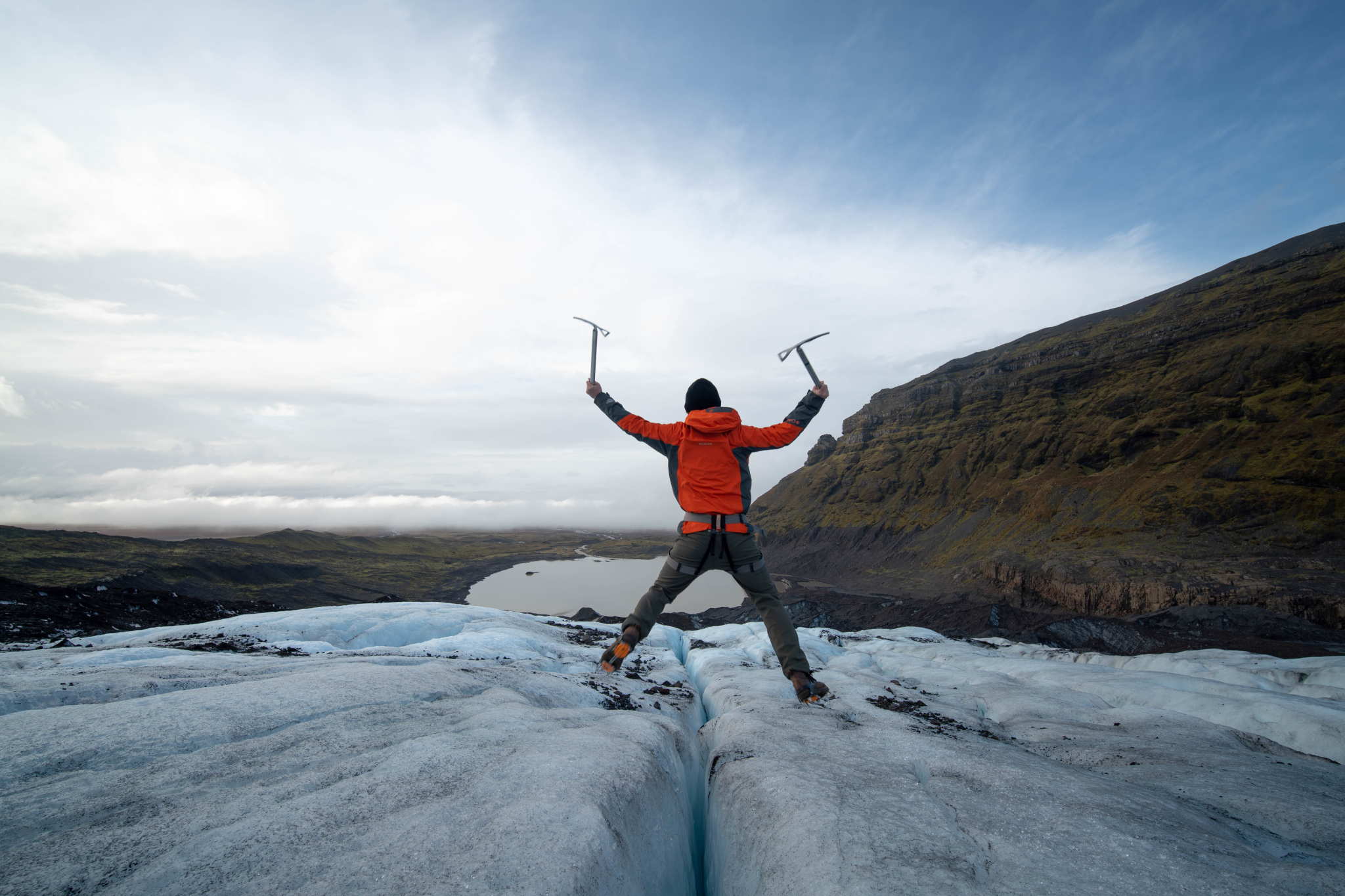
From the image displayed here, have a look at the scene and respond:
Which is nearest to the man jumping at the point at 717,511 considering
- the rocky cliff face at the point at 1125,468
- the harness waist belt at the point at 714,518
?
the harness waist belt at the point at 714,518

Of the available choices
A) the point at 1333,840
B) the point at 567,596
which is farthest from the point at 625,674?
the point at 567,596

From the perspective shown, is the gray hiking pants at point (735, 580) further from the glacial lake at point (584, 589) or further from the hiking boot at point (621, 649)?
the glacial lake at point (584, 589)

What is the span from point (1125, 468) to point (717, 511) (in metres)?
72.8

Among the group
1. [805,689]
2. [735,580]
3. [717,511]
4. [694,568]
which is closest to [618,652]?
[694,568]

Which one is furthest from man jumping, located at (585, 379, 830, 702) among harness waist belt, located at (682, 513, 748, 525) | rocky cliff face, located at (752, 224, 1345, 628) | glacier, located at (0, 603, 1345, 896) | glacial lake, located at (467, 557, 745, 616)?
rocky cliff face, located at (752, 224, 1345, 628)

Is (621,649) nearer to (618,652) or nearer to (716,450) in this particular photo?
(618,652)

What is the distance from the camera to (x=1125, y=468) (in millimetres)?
58094

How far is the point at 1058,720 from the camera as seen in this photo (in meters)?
7.37

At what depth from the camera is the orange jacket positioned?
539 cm

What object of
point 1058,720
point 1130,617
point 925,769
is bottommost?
point 1130,617

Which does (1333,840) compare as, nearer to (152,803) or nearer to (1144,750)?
(1144,750)

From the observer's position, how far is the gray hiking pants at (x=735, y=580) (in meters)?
5.34

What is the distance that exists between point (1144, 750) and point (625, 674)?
6.89m

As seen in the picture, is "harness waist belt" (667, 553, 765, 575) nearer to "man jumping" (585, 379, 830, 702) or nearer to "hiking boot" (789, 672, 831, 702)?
"man jumping" (585, 379, 830, 702)
